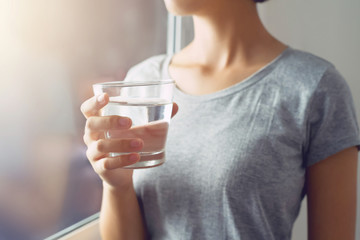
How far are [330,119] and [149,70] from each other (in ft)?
1.53

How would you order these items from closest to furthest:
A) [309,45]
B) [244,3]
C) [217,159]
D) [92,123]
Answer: [92,123] → [217,159] → [244,3] → [309,45]

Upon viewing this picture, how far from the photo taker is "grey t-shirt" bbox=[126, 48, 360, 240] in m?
0.70

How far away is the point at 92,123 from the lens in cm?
51

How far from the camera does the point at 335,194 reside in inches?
28.4

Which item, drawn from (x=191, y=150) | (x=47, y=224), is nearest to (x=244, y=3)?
(x=191, y=150)

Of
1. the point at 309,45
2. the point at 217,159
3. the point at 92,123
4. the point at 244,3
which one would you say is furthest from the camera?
the point at 309,45

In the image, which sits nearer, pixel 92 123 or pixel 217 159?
pixel 92 123

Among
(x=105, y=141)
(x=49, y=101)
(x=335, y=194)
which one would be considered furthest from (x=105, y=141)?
(x=335, y=194)

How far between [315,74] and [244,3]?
25 centimetres

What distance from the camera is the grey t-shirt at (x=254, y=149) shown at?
0.70m

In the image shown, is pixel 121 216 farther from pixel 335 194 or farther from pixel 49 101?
pixel 335 194

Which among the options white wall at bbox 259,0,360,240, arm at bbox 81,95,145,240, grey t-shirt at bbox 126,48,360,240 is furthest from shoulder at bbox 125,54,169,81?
white wall at bbox 259,0,360,240

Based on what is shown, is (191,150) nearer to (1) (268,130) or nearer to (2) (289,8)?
(1) (268,130)

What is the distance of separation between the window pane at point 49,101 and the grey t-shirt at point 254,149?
23 centimetres
